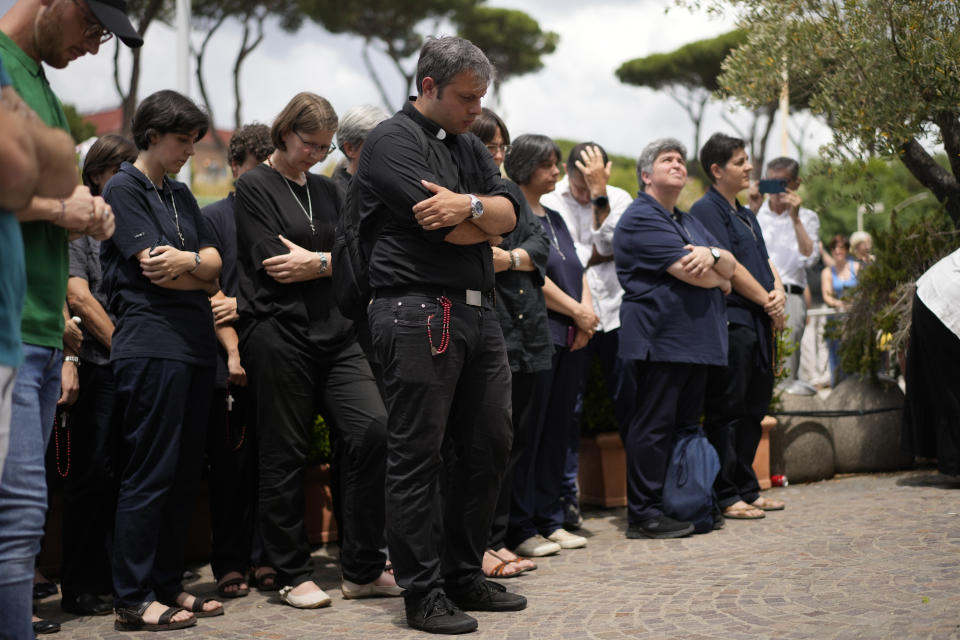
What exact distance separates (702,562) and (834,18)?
14.3 ft

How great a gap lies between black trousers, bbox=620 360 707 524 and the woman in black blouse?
966mm

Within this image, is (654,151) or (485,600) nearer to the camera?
(485,600)

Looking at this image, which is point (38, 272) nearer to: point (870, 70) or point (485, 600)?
point (485, 600)

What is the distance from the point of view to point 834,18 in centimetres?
772

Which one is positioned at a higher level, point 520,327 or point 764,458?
point 520,327

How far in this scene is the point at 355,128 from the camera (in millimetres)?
5504

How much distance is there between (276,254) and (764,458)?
4221 mm

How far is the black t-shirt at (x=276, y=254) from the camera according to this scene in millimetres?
4965

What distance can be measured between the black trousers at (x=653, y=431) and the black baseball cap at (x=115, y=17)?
379 cm

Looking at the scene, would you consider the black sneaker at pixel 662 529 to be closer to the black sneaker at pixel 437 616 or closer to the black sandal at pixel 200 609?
the black sneaker at pixel 437 616

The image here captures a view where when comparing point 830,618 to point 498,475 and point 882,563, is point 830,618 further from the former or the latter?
point 498,475

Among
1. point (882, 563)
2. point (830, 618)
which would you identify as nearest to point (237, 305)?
point (830, 618)

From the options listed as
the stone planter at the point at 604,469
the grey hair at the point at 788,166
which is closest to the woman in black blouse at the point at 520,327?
the stone planter at the point at 604,469

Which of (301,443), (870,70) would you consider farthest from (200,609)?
(870,70)
